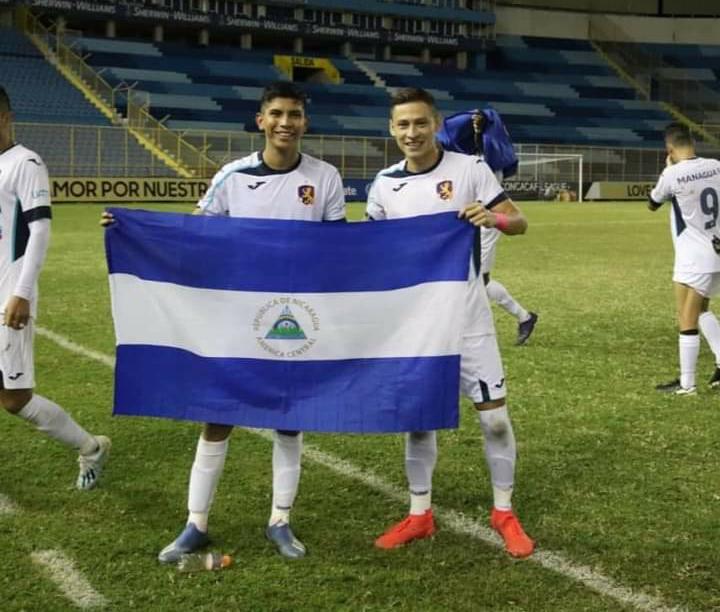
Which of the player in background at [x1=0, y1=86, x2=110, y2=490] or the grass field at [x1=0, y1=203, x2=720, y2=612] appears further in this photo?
the player in background at [x1=0, y1=86, x2=110, y2=490]

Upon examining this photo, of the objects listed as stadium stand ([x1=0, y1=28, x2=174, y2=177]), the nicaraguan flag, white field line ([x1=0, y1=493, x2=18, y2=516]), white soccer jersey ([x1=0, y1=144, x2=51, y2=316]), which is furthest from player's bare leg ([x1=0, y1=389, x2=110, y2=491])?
stadium stand ([x1=0, y1=28, x2=174, y2=177])

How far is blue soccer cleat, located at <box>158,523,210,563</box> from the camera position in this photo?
→ 13.0 ft

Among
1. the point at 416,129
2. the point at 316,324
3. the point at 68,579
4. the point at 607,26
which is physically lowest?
the point at 68,579

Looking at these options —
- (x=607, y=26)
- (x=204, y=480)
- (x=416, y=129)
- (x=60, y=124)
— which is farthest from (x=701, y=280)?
(x=607, y=26)

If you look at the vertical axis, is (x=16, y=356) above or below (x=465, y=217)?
below

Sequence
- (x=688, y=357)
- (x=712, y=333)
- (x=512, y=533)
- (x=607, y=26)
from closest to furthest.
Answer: (x=512, y=533) → (x=688, y=357) → (x=712, y=333) → (x=607, y=26)

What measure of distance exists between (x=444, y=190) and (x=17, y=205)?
6.63 feet

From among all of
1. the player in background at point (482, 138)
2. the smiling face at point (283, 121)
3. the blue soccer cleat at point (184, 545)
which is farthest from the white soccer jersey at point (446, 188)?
the player in background at point (482, 138)

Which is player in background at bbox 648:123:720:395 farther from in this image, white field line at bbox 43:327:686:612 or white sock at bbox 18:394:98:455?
white sock at bbox 18:394:98:455

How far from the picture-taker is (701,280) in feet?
23.4

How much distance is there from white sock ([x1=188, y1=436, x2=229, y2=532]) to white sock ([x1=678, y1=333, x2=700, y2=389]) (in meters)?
4.32

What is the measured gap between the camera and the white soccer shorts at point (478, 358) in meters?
4.12

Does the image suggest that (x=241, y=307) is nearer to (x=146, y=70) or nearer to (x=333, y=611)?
(x=333, y=611)

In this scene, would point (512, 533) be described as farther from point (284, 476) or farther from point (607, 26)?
point (607, 26)
